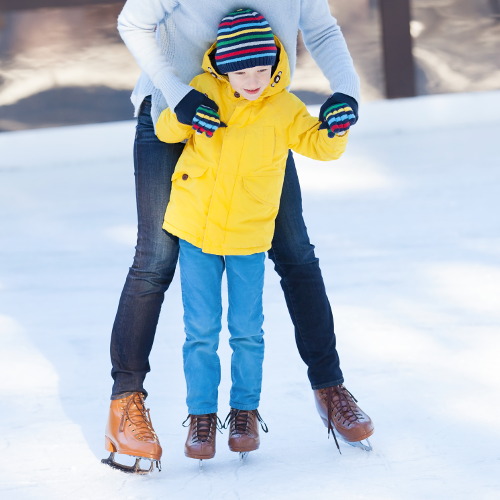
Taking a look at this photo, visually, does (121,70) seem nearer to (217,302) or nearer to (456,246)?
(456,246)

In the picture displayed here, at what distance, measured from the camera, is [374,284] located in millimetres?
2488

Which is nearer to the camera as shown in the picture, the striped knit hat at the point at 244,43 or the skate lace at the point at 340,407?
the striped knit hat at the point at 244,43

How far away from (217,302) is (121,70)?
477cm

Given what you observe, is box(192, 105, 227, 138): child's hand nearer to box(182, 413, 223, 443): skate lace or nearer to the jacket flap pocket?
the jacket flap pocket

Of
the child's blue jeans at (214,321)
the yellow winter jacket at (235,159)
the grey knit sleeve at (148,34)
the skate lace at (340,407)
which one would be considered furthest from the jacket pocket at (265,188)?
the skate lace at (340,407)

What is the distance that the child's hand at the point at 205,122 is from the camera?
48.1 inches

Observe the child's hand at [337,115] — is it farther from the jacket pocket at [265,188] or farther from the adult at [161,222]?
the jacket pocket at [265,188]

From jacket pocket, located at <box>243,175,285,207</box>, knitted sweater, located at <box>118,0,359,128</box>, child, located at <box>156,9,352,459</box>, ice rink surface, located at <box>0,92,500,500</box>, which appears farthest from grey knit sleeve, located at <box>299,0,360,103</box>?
ice rink surface, located at <box>0,92,500,500</box>

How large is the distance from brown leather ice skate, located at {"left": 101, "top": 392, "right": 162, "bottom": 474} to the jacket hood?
616 mm

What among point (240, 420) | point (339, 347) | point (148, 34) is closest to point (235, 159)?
point (148, 34)

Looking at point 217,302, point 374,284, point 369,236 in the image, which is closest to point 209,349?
point 217,302

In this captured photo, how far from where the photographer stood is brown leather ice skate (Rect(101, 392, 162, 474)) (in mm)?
1334

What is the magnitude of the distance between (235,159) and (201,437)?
520 millimetres

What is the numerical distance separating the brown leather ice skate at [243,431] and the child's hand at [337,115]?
1.83 feet
